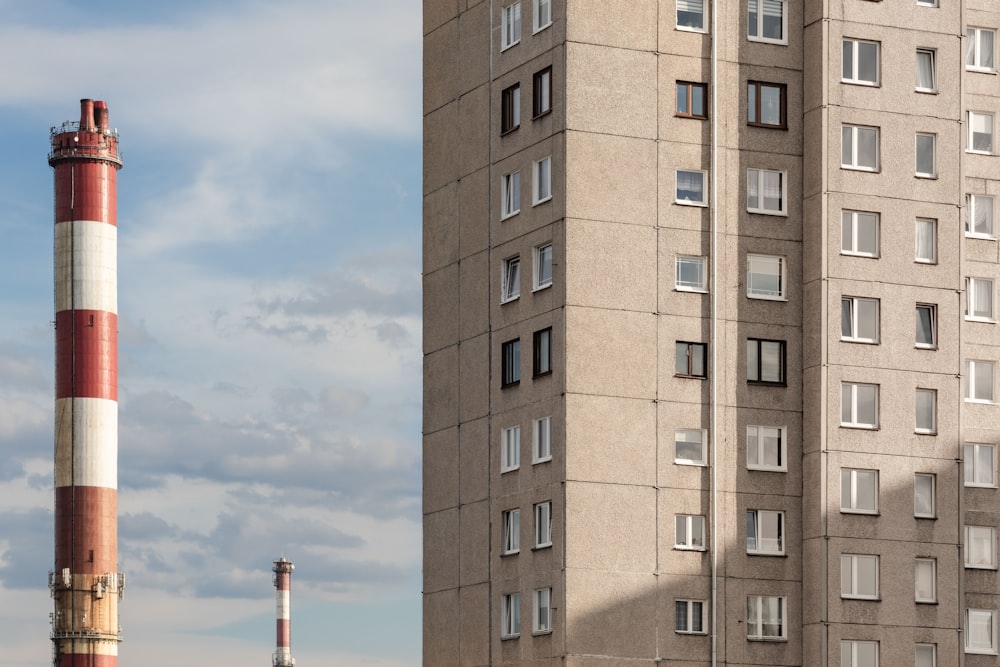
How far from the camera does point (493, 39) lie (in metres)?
84.2

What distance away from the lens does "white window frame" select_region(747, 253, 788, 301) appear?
265ft

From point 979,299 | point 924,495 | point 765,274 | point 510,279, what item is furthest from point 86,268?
point 924,495

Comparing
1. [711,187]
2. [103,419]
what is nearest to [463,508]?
[711,187]

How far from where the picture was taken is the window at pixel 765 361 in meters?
80.3

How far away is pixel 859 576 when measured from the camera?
7850cm

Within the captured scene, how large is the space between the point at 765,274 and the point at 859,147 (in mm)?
6254

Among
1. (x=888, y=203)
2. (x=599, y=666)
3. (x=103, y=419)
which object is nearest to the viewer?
(x=599, y=666)

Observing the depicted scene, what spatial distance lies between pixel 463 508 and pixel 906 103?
2397cm

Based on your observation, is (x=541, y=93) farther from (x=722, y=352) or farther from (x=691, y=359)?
(x=722, y=352)

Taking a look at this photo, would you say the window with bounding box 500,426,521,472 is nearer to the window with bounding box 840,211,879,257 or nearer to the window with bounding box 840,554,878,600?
the window with bounding box 840,554,878,600

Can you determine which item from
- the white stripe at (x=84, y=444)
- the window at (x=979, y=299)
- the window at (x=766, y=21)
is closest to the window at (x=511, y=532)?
the window at (x=979, y=299)

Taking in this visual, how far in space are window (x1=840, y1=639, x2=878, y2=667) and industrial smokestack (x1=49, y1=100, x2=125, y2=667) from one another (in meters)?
80.1

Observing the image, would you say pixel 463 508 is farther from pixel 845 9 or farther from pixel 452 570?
pixel 845 9

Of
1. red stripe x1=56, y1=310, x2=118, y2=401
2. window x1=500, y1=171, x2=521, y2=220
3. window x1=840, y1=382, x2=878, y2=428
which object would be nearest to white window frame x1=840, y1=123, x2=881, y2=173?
window x1=840, y1=382, x2=878, y2=428
